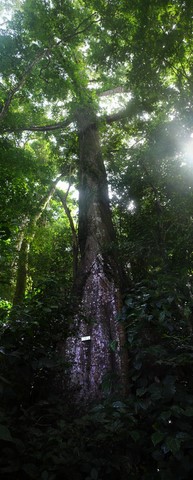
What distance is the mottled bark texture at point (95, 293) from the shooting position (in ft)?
14.6

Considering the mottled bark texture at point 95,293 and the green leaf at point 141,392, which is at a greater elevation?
the mottled bark texture at point 95,293

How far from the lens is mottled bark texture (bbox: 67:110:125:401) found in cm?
444

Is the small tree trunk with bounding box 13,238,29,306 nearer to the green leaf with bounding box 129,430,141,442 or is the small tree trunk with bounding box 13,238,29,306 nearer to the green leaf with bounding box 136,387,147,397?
the green leaf with bounding box 136,387,147,397

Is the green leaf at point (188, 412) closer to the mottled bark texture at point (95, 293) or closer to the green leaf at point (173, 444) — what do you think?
the green leaf at point (173, 444)

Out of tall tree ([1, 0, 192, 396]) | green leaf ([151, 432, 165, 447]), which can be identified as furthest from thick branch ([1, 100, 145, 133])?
green leaf ([151, 432, 165, 447])

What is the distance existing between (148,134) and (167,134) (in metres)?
0.72

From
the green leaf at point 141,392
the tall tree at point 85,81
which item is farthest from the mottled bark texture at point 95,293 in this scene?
the green leaf at point 141,392

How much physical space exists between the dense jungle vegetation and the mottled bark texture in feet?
0.10

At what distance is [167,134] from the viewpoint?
6629mm

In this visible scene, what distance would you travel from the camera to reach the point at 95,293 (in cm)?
548

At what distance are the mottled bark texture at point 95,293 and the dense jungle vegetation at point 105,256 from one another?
0.03 m

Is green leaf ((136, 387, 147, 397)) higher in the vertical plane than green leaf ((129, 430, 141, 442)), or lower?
higher

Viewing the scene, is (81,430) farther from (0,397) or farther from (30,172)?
(30,172)

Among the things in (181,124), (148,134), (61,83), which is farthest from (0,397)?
(61,83)
